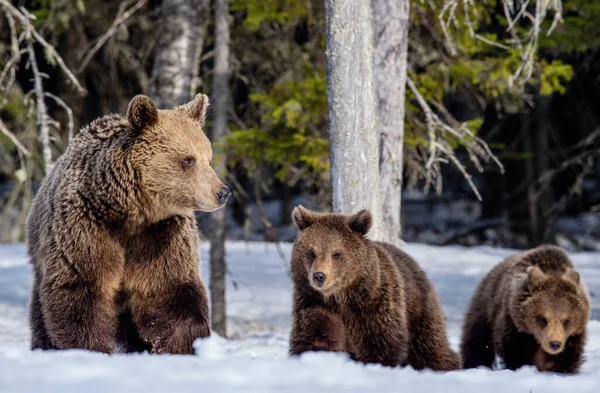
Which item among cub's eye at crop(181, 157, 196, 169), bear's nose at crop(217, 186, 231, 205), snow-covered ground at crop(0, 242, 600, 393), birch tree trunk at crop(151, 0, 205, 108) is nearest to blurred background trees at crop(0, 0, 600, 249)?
birch tree trunk at crop(151, 0, 205, 108)

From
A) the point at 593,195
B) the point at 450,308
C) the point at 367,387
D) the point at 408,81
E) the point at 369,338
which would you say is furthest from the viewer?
the point at 593,195

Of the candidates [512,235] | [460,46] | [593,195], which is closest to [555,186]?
[593,195]

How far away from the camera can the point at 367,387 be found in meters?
3.81

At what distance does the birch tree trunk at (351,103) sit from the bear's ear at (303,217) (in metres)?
1.30

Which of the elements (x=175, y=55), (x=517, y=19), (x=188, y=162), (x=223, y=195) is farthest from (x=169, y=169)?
(x=175, y=55)

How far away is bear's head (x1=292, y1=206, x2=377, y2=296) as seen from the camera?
5.52 metres

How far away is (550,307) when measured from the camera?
679 centimetres

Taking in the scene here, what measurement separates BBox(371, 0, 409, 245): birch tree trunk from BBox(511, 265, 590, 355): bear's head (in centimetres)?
173

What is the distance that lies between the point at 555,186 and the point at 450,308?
39.3 ft

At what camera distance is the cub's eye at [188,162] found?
5309 millimetres

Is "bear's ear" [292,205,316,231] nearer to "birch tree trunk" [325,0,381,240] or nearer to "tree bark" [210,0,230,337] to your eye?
"birch tree trunk" [325,0,381,240]

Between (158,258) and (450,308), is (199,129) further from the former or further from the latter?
(450,308)

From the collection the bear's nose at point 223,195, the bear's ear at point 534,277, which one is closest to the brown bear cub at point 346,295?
the bear's nose at point 223,195

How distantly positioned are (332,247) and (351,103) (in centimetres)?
179
